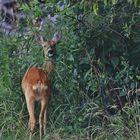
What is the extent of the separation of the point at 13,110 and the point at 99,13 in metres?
1.77

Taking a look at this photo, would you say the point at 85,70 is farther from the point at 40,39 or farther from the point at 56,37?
the point at 40,39

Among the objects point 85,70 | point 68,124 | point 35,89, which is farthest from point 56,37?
point 68,124

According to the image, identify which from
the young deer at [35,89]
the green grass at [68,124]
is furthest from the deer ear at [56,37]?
the green grass at [68,124]

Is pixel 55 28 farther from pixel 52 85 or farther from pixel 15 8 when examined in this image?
pixel 15 8

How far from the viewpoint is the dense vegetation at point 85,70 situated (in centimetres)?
→ 965

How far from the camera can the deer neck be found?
10359 millimetres

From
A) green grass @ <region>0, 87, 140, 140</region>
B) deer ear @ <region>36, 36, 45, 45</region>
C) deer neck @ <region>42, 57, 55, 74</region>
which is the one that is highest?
deer ear @ <region>36, 36, 45, 45</region>

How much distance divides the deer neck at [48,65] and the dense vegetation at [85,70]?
0.48 ft

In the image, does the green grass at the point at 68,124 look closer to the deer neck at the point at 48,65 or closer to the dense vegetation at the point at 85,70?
the dense vegetation at the point at 85,70

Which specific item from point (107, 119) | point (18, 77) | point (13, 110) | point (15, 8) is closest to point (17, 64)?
point (18, 77)

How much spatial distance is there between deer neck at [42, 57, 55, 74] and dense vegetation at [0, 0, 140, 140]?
5.8 inches

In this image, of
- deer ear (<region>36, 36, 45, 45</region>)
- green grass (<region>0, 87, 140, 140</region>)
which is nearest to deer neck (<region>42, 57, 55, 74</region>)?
deer ear (<region>36, 36, 45, 45</region>)

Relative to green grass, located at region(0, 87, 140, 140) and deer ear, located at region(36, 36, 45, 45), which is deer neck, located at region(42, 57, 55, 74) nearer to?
deer ear, located at region(36, 36, 45, 45)

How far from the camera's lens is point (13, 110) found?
9.82m
